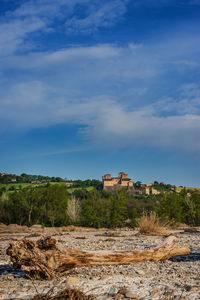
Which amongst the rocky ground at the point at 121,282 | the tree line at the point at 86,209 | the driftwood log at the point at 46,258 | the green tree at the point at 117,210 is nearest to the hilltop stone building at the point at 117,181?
the tree line at the point at 86,209

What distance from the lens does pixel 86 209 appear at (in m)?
27.1

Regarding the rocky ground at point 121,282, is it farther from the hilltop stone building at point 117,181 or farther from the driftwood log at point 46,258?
the hilltop stone building at point 117,181

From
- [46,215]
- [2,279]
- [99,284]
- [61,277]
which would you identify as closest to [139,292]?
[99,284]

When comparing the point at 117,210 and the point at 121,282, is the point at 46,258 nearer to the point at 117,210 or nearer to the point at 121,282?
the point at 121,282

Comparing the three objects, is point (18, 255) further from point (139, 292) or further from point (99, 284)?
point (139, 292)

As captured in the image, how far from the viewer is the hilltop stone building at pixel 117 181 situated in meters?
66.6

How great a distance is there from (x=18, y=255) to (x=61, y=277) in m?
0.91

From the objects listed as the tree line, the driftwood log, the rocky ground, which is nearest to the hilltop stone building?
the tree line

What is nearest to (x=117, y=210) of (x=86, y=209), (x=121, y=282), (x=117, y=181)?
(x=86, y=209)

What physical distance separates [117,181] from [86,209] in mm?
42237

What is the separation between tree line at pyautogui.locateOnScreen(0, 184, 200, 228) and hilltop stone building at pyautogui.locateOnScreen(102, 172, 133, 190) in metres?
30.6

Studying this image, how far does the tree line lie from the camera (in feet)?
84.7

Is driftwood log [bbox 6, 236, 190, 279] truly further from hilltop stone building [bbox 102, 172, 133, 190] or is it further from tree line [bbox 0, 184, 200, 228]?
hilltop stone building [bbox 102, 172, 133, 190]

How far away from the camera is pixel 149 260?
21.8 feet
